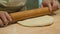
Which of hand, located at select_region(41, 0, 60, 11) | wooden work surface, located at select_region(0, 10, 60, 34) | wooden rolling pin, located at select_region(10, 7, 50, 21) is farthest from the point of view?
hand, located at select_region(41, 0, 60, 11)

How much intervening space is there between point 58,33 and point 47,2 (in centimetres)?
38

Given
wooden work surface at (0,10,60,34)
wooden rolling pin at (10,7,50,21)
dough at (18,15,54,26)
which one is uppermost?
wooden rolling pin at (10,7,50,21)

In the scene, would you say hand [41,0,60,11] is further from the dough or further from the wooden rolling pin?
the dough

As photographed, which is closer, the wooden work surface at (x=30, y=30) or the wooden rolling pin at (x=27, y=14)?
the wooden work surface at (x=30, y=30)

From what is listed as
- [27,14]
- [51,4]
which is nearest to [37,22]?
[27,14]

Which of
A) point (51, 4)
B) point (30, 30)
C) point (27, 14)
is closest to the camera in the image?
point (30, 30)

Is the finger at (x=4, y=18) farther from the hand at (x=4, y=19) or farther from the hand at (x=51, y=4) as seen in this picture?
the hand at (x=51, y=4)

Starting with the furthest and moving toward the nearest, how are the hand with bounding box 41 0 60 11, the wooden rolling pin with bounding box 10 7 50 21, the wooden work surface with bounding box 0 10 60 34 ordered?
the hand with bounding box 41 0 60 11
the wooden rolling pin with bounding box 10 7 50 21
the wooden work surface with bounding box 0 10 60 34

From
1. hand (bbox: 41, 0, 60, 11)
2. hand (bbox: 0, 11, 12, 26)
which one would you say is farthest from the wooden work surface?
hand (bbox: 41, 0, 60, 11)

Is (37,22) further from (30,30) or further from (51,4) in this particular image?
(51,4)

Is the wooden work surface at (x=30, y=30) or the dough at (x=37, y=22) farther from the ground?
the dough at (x=37, y=22)

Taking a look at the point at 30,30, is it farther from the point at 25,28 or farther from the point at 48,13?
the point at 48,13

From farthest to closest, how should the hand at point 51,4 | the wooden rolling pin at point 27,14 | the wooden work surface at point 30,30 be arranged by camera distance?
the hand at point 51,4
the wooden rolling pin at point 27,14
the wooden work surface at point 30,30

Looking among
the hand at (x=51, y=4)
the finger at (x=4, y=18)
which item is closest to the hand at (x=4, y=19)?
the finger at (x=4, y=18)
